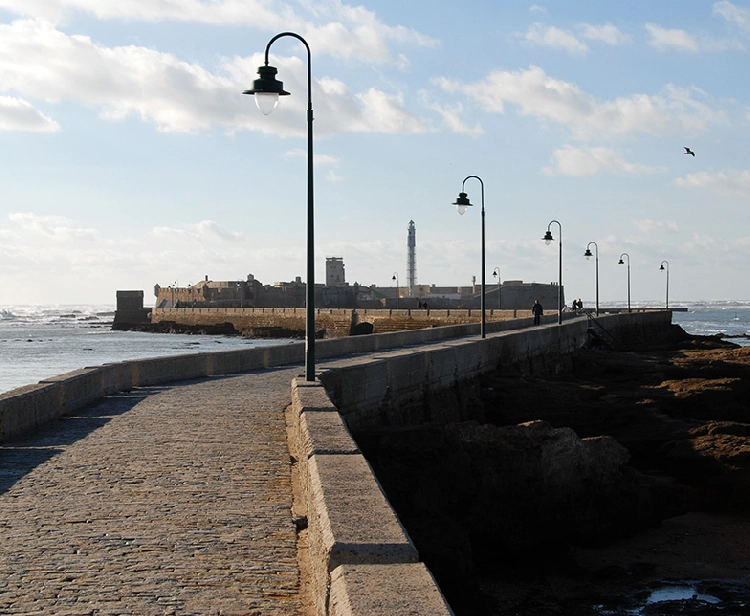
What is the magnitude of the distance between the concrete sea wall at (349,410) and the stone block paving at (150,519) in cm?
36

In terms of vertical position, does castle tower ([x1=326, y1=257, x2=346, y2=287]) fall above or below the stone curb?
above

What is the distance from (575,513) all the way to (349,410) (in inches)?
151

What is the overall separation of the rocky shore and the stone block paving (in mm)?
2173

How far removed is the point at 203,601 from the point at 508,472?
8916 mm

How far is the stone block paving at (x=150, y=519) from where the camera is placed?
5613mm

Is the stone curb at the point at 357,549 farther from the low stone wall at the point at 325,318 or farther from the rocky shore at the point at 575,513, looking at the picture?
the low stone wall at the point at 325,318

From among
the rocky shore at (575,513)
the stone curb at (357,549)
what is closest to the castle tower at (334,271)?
the rocky shore at (575,513)

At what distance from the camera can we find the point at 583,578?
41.4 ft

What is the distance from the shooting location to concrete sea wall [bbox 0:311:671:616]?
453 cm

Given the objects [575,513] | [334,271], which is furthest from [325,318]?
[575,513]

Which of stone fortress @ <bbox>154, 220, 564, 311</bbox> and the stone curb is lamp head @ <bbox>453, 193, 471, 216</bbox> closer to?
the stone curb

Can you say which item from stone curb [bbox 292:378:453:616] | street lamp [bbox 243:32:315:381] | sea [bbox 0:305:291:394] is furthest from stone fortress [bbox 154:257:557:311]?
stone curb [bbox 292:378:453:616]

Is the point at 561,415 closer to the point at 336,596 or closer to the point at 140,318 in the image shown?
the point at 336,596

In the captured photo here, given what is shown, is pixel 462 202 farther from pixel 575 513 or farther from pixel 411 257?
pixel 411 257
